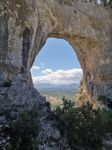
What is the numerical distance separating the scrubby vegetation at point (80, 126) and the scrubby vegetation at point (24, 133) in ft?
5.16

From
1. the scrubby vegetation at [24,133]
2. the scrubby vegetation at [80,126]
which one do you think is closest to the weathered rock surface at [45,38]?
the scrubby vegetation at [80,126]

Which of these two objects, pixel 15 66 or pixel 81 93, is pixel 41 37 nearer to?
pixel 15 66

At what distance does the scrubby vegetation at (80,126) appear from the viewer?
16.2m

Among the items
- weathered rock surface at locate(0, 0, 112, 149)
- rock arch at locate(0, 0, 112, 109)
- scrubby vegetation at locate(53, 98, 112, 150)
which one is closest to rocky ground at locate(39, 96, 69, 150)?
weathered rock surface at locate(0, 0, 112, 149)

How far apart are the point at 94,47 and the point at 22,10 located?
1343 cm

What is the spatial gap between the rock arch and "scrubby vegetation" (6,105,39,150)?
5.34 metres

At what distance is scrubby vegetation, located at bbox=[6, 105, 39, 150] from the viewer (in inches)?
547

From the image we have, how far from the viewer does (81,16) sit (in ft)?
111

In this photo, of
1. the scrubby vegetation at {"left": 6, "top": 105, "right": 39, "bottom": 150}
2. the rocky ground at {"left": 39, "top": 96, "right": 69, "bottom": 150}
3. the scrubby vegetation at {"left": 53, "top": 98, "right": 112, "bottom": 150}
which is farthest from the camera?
the scrubby vegetation at {"left": 53, "top": 98, "right": 112, "bottom": 150}

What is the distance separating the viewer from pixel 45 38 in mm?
29766

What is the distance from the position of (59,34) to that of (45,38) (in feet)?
10.4

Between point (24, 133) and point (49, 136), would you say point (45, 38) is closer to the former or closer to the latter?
point (49, 136)

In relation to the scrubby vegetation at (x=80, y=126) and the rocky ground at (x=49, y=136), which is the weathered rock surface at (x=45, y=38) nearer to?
the rocky ground at (x=49, y=136)

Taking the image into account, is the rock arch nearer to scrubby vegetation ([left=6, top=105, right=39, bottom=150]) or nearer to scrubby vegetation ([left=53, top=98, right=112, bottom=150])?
scrubby vegetation ([left=53, top=98, right=112, bottom=150])
